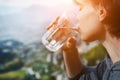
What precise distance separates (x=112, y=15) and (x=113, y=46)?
0.08 metres

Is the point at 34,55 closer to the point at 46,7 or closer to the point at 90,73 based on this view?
the point at 46,7

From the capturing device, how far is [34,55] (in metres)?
1.54

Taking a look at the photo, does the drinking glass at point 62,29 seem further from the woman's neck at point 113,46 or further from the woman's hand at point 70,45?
the woman's neck at point 113,46

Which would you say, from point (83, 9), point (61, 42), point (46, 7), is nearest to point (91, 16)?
point (83, 9)

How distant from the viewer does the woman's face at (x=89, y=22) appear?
2.77 feet

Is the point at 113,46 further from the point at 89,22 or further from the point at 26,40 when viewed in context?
the point at 26,40

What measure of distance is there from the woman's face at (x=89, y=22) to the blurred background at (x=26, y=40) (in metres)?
0.64

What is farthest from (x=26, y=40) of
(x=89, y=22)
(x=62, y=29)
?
(x=89, y=22)

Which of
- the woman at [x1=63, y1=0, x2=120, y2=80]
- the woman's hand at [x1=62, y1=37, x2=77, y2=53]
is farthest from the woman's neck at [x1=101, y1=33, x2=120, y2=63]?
the woman's hand at [x1=62, y1=37, x2=77, y2=53]

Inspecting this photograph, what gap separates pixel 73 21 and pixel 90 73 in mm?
170

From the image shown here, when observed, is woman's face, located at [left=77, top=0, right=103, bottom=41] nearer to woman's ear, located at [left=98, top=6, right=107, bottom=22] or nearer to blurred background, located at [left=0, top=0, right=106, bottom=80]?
woman's ear, located at [left=98, top=6, right=107, bottom=22]

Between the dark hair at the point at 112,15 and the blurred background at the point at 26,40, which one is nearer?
the dark hair at the point at 112,15

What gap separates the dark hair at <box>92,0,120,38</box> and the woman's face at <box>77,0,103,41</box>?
3cm

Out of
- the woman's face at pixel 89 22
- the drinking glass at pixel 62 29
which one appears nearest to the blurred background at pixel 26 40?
the drinking glass at pixel 62 29
